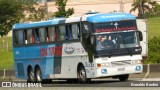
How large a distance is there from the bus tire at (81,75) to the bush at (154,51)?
728cm

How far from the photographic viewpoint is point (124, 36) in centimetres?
2756

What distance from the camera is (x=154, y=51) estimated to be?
36656 millimetres

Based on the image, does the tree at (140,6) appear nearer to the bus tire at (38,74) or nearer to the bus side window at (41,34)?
the bus tire at (38,74)

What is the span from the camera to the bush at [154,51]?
117 ft

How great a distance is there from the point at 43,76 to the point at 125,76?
537 centimetres

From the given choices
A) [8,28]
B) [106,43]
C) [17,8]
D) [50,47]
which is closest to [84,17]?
[106,43]

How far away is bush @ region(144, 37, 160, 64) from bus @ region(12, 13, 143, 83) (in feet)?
21.1

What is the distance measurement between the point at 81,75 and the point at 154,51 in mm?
9043

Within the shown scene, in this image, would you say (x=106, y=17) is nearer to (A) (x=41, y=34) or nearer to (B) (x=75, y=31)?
(B) (x=75, y=31)

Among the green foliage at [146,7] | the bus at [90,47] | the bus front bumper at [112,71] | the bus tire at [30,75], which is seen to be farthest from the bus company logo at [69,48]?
the green foliage at [146,7]

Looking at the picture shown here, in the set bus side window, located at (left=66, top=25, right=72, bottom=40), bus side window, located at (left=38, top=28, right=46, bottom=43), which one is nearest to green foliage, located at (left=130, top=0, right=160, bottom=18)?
bus side window, located at (left=38, top=28, right=46, bottom=43)

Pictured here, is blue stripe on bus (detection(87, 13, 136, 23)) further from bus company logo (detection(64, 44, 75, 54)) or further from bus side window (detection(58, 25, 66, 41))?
bus side window (detection(58, 25, 66, 41))

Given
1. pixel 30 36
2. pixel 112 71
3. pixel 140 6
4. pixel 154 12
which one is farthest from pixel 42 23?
pixel 154 12

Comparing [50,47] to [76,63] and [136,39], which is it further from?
[136,39]
